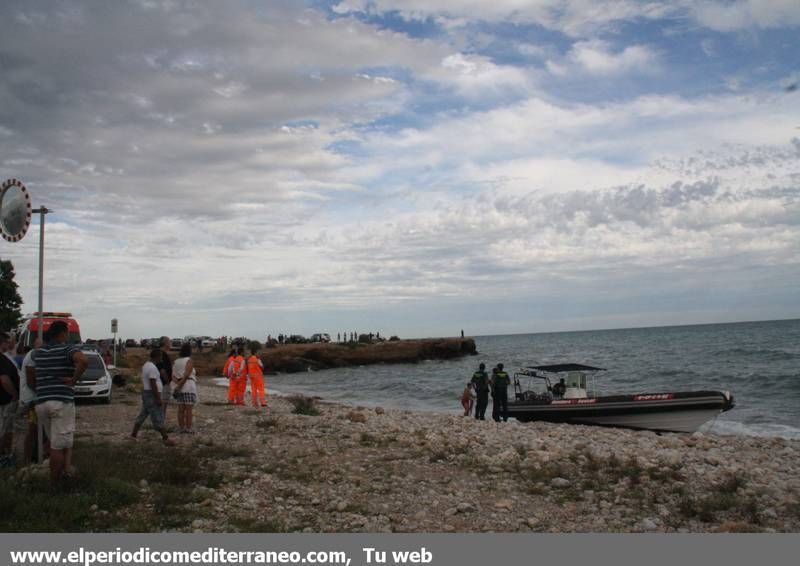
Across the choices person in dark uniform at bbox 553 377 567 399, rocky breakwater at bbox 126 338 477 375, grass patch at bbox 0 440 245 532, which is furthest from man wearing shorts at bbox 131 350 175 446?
rocky breakwater at bbox 126 338 477 375

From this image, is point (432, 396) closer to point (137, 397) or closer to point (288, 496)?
point (137, 397)

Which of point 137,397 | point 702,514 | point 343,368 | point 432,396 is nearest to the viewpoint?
point 702,514

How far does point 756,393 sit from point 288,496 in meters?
30.4

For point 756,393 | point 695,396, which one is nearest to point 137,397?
point 695,396

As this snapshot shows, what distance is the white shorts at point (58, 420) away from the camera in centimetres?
780

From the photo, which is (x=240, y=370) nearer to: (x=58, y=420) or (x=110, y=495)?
(x=58, y=420)

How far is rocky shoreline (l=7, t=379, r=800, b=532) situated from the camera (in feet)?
25.4

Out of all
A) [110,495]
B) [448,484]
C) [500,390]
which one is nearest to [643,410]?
[500,390]

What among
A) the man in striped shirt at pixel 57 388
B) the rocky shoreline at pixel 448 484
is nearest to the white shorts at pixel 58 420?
the man in striped shirt at pixel 57 388

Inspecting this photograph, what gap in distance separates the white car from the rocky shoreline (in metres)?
3.99

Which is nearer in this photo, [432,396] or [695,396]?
[695,396]

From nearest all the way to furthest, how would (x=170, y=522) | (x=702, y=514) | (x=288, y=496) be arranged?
(x=170, y=522)
(x=702, y=514)
(x=288, y=496)

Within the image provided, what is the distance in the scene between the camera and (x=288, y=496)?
8.74m

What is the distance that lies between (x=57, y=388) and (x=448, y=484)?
17.7 ft
